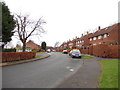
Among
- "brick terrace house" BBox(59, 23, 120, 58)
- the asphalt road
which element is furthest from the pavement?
"brick terrace house" BBox(59, 23, 120, 58)

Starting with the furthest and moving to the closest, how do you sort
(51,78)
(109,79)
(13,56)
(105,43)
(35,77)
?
1. (105,43)
2. (13,56)
3. (35,77)
4. (51,78)
5. (109,79)

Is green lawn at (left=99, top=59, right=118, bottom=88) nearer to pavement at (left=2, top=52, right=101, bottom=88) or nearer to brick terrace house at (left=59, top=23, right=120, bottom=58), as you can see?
pavement at (left=2, top=52, right=101, bottom=88)

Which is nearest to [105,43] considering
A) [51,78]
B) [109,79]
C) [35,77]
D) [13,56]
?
[13,56]

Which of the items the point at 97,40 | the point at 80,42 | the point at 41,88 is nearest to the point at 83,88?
the point at 41,88

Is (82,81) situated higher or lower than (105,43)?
lower

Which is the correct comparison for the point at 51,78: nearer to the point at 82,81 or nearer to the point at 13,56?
the point at 82,81

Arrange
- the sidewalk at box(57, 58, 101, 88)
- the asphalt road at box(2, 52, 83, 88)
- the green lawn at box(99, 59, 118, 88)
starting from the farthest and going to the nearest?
the asphalt road at box(2, 52, 83, 88) < the sidewalk at box(57, 58, 101, 88) < the green lawn at box(99, 59, 118, 88)

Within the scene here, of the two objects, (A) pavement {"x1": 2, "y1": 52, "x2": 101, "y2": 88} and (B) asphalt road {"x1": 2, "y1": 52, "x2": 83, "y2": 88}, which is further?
(B) asphalt road {"x1": 2, "y1": 52, "x2": 83, "y2": 88}

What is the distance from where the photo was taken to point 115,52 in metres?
24.2

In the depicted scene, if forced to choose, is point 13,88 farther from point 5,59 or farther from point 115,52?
point 115,52

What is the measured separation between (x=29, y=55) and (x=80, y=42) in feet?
172

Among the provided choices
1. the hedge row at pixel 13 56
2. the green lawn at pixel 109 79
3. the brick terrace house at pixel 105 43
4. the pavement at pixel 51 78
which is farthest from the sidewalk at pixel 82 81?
the brick terrace house at pixel 105 43

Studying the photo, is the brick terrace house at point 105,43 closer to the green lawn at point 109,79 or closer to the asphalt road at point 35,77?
the asphalt road at point 35,77

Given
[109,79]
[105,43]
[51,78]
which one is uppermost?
[105,43]
